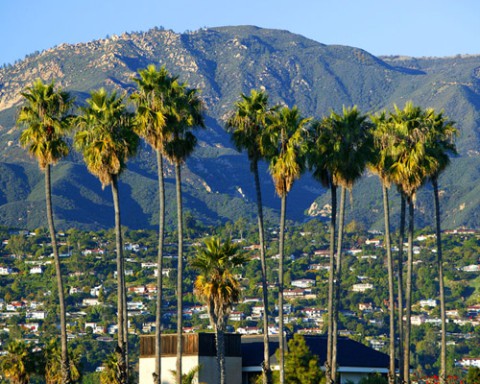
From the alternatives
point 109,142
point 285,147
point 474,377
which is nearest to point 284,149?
point 285,147

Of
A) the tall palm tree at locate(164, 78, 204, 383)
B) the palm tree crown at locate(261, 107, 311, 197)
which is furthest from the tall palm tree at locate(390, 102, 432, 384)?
the tall palm tree at locate(164, 78, 204, 383)

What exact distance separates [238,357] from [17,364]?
1510 centimetres

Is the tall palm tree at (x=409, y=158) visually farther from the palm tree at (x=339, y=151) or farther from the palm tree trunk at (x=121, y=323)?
the palm tree trunk at (x=121, y=323)

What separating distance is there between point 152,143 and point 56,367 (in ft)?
84.6

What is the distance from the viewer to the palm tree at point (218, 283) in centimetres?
7069

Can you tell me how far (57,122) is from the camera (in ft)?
220

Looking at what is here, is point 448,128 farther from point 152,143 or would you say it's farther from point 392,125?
point 152,143

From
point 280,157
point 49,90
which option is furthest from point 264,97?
point 49,90

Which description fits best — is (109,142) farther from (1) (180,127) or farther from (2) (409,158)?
(2) (409,158)

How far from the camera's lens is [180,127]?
69.8 metres

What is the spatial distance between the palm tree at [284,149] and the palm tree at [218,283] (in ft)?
9.83

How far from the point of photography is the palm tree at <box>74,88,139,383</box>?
217 ft

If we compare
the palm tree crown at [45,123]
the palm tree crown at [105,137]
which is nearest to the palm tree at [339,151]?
the palm tree crown at [105,137]

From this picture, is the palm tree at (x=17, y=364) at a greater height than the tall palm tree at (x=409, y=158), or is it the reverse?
the tall palm tree at (x=409, y=158)
